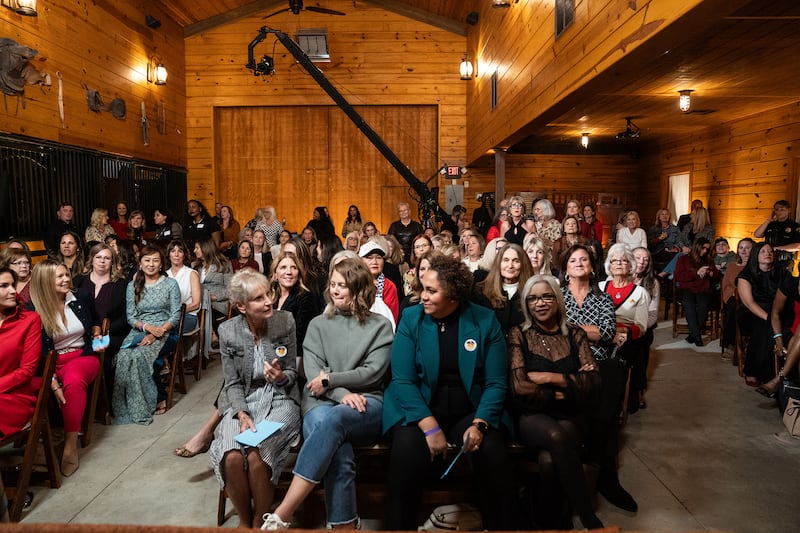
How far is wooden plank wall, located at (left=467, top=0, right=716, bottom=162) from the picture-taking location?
3.63 metres

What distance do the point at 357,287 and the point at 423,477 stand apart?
0.93 meters

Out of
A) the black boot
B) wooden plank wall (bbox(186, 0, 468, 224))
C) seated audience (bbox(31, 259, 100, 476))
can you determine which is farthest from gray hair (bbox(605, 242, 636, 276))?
wooden plank wall (bbox(186, 0, 468, 224))

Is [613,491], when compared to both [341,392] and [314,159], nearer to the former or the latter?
[341,392]

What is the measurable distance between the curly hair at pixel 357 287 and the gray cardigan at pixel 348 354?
3cm

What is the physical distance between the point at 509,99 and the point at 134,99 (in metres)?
6.02

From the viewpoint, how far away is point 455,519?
2.72 meters

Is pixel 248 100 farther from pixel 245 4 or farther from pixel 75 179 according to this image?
pixel 75 179

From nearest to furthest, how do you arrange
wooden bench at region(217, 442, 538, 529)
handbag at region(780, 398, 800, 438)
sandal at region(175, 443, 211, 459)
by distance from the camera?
wooden bench at region(217, 442, 538, 529) → sandal at region(175, 443, 211, 459) → handbag at region(780, 398, 800, 438)

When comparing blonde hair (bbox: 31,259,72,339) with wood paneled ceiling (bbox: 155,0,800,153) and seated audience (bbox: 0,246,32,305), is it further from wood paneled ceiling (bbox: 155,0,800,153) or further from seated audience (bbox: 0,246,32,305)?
wood paneled ceiling (bbox: 155,0,800,153)

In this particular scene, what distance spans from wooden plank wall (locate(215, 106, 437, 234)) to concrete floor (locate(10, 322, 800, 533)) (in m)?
7.89

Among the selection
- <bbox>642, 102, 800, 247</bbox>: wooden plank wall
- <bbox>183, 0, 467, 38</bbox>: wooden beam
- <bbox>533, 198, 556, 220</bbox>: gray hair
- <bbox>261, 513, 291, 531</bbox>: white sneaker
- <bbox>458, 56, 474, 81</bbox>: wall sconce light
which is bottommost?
<bbox>261, 513, 291, 531</bbox>: white sneaker

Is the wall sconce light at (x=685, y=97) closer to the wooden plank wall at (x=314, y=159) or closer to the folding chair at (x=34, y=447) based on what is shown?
→ the wooden plank wall at (x=314, y=159)

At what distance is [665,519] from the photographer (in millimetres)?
2770

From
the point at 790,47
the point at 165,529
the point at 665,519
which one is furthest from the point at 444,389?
the point at 790,47
